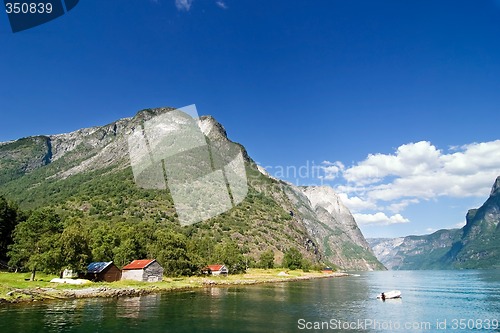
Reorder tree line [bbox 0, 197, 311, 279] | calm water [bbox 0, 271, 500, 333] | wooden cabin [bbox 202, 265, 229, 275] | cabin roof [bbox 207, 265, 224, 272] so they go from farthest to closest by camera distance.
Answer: cabin roof [bbox 207, 265, 224, 272] < wooden cabin [bbox 202, 265, 229, 275] < tree line [bbox 0, 197, 311, 279] < calm water [bbox 0, 271, 500, 333]

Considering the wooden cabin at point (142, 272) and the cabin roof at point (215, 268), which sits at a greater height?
the wooden cabin at point (142, 272)

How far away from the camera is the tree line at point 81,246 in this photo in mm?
65250

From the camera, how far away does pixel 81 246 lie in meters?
67.4

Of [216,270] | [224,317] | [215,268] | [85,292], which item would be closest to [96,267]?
[85,292]

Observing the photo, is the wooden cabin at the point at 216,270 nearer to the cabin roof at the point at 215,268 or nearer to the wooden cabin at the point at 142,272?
the cabin roof at the point at 215,268

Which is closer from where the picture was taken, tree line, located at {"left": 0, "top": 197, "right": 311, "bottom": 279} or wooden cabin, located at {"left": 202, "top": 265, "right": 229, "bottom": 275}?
tree line, located at {"left": 0, "top": 197, "right": 311, "bottom": 279}

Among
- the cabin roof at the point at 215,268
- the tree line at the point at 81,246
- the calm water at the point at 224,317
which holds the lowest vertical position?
the calm water at the point at 224,317

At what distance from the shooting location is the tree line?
Answer: 65250mm

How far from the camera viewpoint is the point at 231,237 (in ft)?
574

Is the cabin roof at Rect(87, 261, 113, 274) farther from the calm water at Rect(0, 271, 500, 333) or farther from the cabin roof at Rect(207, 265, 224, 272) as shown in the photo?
the cabin roof at Rect(207, 265, 224, 272)

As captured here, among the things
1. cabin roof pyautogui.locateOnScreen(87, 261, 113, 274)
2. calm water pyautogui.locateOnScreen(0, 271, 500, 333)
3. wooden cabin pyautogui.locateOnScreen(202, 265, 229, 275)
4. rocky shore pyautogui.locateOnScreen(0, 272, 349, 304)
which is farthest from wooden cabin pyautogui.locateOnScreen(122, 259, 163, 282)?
wooden cabin pyautogui.locateOnScreen(202, 265, 229, 275)

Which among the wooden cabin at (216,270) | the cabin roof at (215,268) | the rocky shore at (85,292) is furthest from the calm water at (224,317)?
the cabin roof at (215,268)

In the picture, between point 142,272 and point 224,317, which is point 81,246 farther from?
point 224,317

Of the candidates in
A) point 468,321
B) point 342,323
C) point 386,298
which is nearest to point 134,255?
point 386,298
